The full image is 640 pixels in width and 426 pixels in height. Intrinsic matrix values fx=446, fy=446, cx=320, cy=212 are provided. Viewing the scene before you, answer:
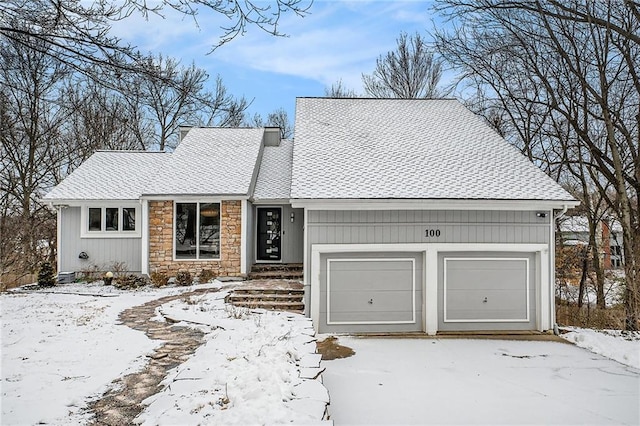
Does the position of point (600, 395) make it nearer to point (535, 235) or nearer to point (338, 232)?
point (535, 235)

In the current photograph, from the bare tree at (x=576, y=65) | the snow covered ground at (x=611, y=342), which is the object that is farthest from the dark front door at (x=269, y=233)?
the snow covered ground at (x=611, y=342)

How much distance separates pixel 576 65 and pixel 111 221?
14302mm

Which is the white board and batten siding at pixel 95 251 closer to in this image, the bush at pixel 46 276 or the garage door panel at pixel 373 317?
the bush at pixel 46 276

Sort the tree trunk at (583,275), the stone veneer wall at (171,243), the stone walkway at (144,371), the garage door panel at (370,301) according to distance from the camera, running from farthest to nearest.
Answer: the tree trunk at (583,275) → the stone veneer wall at (171,243) → the garage door panel at (370,301) → the stone walkway at (144,371)

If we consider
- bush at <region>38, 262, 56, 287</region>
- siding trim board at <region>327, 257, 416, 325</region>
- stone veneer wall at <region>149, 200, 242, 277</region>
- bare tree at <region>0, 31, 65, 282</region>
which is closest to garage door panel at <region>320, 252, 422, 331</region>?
siding trim board at <region>327, 257, 416, 325</region>

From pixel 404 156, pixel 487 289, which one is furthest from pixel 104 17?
pixel 487 289

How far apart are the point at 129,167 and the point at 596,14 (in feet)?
48.4

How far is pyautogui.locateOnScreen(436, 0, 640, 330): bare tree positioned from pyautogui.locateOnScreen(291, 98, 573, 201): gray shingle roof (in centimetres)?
212

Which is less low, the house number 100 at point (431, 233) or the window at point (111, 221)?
the window at point (111, 221)

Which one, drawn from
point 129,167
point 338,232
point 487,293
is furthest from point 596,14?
point 129,167

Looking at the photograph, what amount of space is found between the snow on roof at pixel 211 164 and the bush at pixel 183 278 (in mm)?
2338

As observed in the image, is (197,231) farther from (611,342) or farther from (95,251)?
(611,342)

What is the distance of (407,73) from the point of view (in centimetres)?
2333

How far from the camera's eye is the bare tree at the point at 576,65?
10945mm
